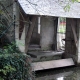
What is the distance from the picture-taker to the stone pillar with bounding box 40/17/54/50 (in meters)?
11.2

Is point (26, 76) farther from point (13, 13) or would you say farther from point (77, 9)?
point (77, 9)

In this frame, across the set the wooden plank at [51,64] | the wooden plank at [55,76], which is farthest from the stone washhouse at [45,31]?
the wooden plank at [55,76]

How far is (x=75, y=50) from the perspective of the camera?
9.46m

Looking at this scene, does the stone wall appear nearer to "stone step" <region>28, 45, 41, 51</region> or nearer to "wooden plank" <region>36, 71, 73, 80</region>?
"wooden plank" <region>36, 71, 73, 80</region>

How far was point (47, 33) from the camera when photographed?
448 inches

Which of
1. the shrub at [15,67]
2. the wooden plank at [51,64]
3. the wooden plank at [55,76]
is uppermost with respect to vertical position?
the shrub at [15,67]

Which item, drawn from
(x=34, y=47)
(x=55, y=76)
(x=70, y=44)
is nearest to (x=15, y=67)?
(x=55, y=76)

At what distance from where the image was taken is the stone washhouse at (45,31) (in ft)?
24.7

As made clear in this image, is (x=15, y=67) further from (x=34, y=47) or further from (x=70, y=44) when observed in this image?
(x=34, y=47)

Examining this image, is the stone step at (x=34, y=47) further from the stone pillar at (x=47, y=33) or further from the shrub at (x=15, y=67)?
the shrub at (x=15, y=67)

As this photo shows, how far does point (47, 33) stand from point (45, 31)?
22 centimetres

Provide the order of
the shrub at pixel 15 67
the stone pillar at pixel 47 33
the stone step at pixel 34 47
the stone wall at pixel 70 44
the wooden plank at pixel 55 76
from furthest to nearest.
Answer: the stone pillar at pixel 47 33, the stone step at pixel 34 47, the stone wall at pixel 70 44, the wooden plank at pixel 55 76, the shrub at pixel 15 67

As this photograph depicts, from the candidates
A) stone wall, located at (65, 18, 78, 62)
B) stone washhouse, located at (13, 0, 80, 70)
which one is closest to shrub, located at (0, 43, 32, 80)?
stone washhouse, located at (13, 0, 80, 70)

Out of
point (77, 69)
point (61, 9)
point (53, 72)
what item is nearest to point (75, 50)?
point (77, 69)
